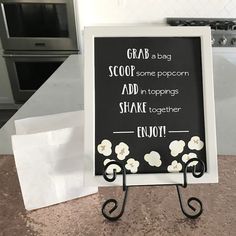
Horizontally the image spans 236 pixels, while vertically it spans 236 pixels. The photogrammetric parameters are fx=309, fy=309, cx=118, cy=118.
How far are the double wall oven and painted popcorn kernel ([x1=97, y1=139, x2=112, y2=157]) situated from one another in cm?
225

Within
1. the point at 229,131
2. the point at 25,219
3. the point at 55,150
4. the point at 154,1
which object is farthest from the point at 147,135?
the point at 154,1

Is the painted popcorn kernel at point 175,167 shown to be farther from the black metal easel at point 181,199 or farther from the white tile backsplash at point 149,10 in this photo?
the white tile backsplash at point 149,10

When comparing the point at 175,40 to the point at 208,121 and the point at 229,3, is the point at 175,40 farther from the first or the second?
the point at 229,3

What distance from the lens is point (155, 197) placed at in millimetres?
731

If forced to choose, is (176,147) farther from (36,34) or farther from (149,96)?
(36,34)

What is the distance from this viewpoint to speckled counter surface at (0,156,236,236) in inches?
25.3

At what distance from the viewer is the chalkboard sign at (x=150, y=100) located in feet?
2.11

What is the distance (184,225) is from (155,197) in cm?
10

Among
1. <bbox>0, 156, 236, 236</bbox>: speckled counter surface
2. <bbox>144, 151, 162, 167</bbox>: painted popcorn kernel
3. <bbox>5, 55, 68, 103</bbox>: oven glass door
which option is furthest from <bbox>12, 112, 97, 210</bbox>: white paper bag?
<bbox>5, 55, 68, 103</bbox>: oven glass door

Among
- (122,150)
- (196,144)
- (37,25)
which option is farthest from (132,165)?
(37,25)

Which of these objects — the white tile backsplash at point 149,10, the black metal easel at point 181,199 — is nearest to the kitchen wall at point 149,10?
the white tile backsplash at point 149,10

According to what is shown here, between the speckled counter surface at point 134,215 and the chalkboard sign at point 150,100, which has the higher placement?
the chalkboard sign at point 150,100

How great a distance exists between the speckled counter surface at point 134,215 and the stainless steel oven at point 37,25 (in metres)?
2.23

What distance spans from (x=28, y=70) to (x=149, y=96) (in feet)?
8.45
